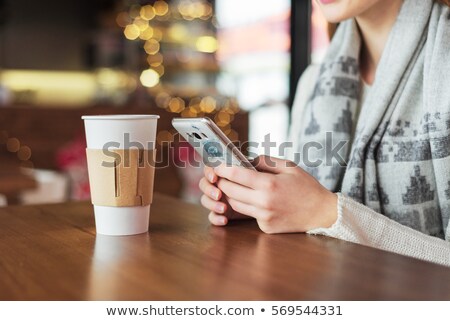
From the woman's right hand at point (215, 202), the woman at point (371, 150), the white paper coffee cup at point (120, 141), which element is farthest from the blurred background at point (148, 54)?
the white paper coffee cup at point (120, 141)

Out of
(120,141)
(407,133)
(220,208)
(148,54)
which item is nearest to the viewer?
(120,141)

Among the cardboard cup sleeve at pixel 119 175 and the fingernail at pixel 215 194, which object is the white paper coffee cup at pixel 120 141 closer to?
the cardboard cup sleeve at pixel 119 175

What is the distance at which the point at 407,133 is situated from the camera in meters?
1.12

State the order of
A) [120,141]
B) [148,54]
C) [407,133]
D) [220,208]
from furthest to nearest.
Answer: [148,54], [407,133], [220,208], [120,141]

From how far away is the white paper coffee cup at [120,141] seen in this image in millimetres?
762

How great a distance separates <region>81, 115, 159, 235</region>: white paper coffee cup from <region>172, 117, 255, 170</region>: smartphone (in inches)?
2.0

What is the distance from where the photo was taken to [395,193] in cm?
110

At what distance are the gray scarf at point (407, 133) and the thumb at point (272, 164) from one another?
31 centimetres

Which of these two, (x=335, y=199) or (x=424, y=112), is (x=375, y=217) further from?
(x=424, y=112)

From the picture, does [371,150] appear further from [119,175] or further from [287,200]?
[119,175]

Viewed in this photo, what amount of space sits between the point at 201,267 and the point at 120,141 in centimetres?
24

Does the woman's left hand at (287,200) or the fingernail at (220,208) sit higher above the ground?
the woman's left hand at (287,200)

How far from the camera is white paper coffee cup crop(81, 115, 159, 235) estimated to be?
30.0 inches

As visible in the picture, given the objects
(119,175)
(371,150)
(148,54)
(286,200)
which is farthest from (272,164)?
(148,54)
